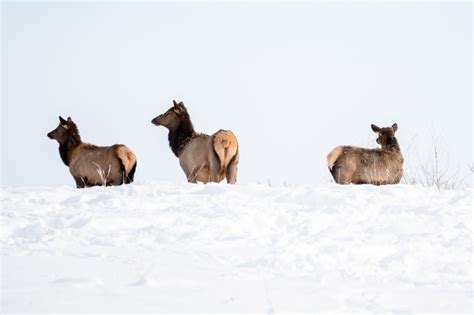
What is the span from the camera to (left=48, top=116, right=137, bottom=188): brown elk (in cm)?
1310

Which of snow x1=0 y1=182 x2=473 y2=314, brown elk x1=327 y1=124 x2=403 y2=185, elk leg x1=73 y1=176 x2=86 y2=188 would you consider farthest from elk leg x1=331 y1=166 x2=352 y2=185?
elk leg x1=73 y1=176 x2=86 y2=188

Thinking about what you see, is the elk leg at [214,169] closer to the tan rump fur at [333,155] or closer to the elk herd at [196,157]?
the elk herd at [196,157]

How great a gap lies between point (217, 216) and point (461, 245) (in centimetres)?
216

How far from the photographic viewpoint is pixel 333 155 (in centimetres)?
1148

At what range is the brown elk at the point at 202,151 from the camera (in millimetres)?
12414

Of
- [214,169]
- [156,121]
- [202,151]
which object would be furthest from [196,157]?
[156,121]

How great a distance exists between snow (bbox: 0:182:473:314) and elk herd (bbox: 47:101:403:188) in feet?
11.1

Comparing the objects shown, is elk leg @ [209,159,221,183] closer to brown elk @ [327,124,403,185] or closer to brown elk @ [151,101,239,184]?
brown elk @ [151,101,239,184]

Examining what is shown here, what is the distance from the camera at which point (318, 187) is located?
25.6ft

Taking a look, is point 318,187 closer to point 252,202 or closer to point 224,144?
point 252,202

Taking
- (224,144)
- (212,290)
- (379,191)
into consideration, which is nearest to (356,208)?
(379,191)

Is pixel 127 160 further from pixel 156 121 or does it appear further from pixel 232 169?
pixel 232 169

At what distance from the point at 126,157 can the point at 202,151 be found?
147 centimetres

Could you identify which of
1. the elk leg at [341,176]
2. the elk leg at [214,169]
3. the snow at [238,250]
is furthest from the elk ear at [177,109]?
the snow at [238,250]
